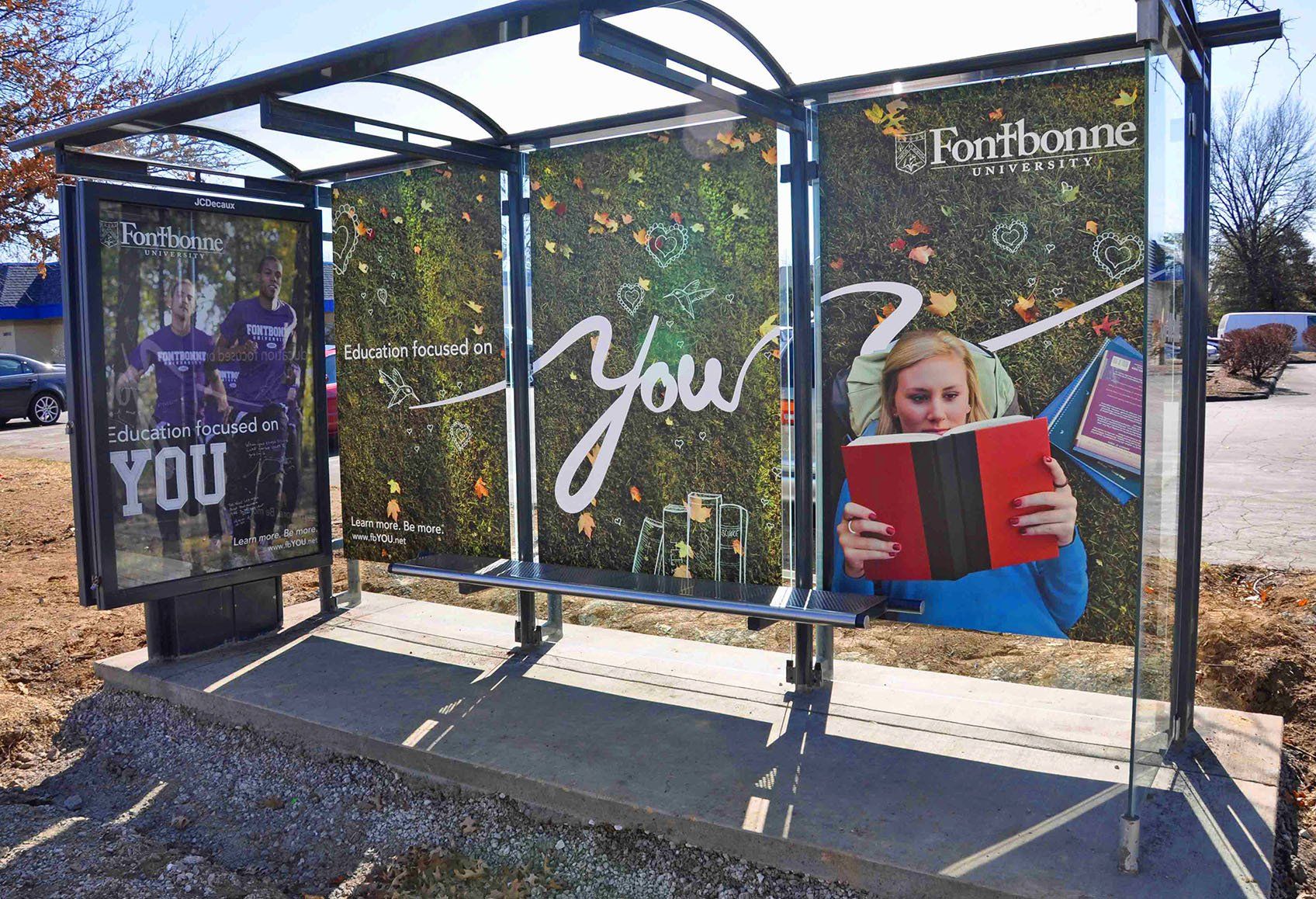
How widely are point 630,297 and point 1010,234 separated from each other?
5.65 ft

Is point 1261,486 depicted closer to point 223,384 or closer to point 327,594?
point 327,594

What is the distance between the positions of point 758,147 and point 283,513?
3.22 m

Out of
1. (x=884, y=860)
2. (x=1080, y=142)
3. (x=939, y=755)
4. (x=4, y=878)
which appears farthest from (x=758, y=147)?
(x=4, y=878)

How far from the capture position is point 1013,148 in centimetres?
392

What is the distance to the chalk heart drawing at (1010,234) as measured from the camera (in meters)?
3.92

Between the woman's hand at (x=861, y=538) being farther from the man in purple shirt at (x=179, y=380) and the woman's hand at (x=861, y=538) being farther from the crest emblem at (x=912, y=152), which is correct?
the man in purple shirt at (x=179, y=380)

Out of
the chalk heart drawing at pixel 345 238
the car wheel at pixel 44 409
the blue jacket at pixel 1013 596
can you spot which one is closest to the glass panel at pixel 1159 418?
the blue jacket at pixel 1013 596

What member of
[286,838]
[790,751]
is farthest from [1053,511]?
[286,838]

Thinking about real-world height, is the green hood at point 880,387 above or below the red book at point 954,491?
above

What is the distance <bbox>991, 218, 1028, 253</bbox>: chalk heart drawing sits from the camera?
392 centimetres

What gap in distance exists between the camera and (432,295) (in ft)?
18.2

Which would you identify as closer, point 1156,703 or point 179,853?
point 1156,703

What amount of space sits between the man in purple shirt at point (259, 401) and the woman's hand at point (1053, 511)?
12.5 feet

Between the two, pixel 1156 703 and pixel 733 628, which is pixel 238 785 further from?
pixel 1156 703
